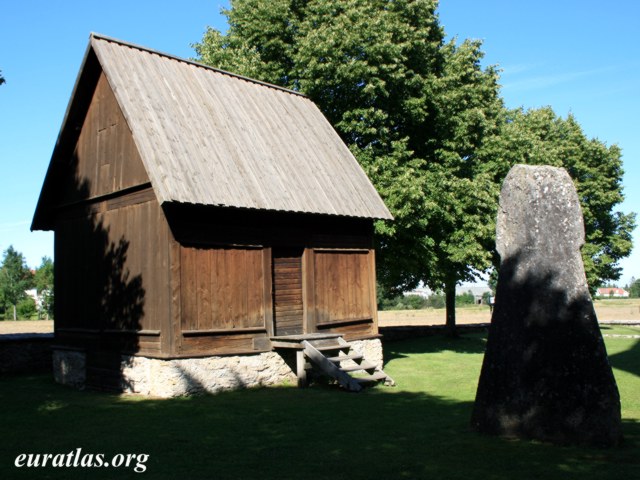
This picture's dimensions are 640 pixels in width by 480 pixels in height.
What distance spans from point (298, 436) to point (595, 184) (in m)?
32.4

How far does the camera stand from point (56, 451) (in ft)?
28.6

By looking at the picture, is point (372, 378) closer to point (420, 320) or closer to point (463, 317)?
point (420, 320)

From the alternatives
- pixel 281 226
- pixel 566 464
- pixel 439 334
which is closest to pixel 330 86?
pixel 281 226

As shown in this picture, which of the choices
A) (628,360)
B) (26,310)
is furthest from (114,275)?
(26,310)

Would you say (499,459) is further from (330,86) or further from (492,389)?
(330,86)

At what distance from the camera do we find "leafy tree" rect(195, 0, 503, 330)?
21859 millimetres

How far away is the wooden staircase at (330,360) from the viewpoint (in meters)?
14.2

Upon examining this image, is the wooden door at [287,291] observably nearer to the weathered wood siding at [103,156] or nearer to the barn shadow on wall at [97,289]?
the barn shadow on wall at [97,289]

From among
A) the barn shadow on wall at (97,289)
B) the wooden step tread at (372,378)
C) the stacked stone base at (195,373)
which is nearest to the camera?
the stacked stone base at (195,373)

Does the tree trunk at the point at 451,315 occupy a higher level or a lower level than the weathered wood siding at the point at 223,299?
lower

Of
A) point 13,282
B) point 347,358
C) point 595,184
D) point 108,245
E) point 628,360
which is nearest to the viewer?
point 347,358

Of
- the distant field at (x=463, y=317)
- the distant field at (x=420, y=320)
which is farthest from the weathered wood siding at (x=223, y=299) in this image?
the distant field at (x=463, y=317)

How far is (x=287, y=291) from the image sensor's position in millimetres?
16109

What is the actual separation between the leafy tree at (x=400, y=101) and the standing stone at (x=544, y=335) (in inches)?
436
